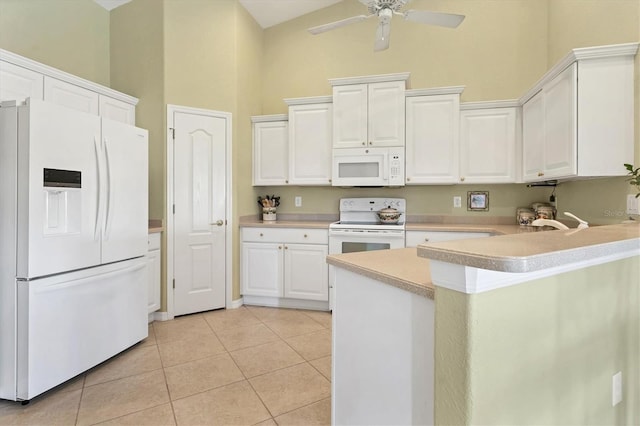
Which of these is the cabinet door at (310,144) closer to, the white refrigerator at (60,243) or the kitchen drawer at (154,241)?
the kitchen drawer at (154,241)

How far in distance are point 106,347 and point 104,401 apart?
468 mm

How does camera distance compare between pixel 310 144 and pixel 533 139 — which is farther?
pixel 310 144

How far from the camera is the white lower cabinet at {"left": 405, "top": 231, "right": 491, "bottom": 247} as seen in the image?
322 cm

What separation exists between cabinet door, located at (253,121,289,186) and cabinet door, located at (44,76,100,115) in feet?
5.17

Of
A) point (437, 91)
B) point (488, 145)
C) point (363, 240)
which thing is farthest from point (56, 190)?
point (488, 145)

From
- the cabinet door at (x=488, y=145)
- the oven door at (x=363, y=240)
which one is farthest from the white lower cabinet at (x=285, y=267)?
the cabinet door at (x=488, y=145)

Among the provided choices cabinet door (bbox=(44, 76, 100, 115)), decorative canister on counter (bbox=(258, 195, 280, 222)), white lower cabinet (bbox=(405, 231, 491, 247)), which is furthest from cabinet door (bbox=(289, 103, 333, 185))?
cabinet door (bbox=(44, 76, 100, 115))

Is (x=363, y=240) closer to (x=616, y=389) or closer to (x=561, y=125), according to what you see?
(x=561, y=125)

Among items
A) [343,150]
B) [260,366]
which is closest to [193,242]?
[260,366]

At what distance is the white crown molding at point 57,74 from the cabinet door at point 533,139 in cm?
369

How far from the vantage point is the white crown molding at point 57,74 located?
2.45 metres

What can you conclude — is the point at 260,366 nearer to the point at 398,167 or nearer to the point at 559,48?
the point at 398,167

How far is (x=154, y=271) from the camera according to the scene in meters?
3.20

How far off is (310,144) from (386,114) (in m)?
0.87
